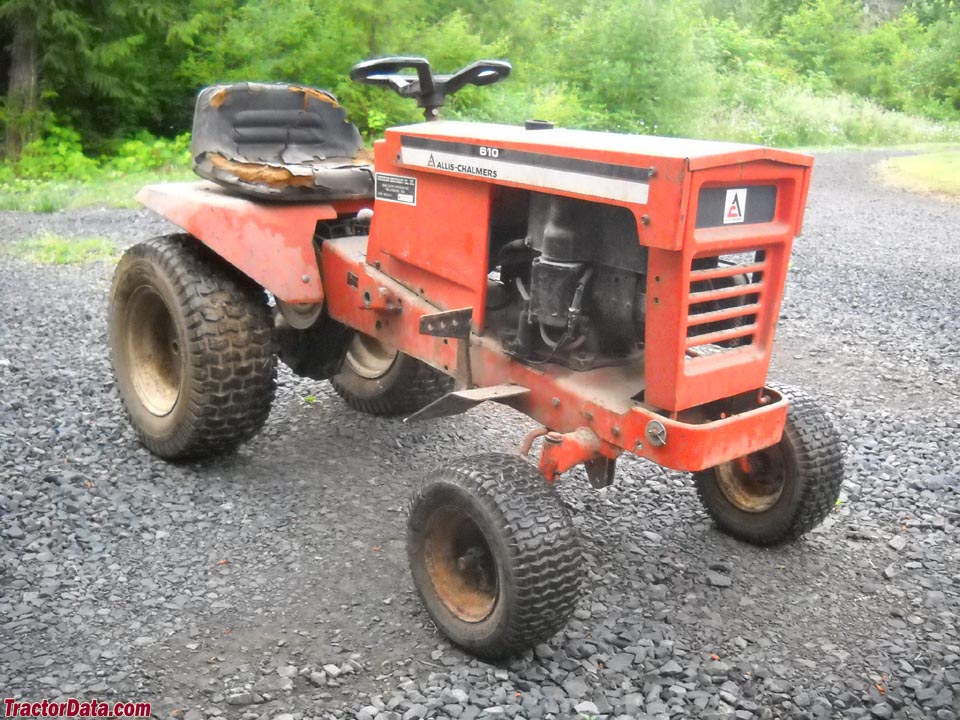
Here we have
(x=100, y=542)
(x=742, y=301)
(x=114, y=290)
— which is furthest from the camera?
(x=114, y=290)

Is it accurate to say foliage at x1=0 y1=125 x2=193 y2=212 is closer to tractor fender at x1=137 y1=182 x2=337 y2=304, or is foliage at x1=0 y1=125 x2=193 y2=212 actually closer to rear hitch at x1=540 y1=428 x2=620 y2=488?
tractor fender at x1=137 y1=182 x2=337 y2=304

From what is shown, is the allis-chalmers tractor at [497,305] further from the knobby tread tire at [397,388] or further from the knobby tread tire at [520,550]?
the knobby tread tire at [397,388]

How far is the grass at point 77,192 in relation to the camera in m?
9.74

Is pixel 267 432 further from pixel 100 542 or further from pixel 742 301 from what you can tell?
pixel 742 301

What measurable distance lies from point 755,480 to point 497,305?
109cm

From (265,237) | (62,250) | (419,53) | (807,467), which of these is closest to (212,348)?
(265,237)

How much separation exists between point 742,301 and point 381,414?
6.89ft

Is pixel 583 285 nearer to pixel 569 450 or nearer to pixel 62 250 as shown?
pixel 569 450

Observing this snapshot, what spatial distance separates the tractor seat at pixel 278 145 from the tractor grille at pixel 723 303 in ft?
4.82

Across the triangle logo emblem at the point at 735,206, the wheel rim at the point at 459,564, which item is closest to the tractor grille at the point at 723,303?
the triangle logo emblem at the point at 735,206

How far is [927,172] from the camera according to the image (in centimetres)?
1408

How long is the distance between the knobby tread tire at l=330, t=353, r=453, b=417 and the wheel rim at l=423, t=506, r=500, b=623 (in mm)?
1510

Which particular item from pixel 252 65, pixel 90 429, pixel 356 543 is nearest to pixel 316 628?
pixel 356 543

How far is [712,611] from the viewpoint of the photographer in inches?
118
